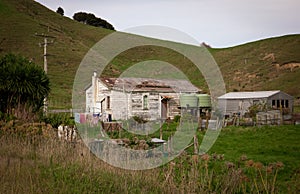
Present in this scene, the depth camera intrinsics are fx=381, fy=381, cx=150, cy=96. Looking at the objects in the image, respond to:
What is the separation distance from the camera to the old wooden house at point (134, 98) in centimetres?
2790

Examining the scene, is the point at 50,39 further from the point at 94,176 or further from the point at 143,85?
the point at 94,176

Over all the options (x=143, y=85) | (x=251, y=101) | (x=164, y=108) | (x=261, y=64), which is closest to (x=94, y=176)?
(x=143, y=85)

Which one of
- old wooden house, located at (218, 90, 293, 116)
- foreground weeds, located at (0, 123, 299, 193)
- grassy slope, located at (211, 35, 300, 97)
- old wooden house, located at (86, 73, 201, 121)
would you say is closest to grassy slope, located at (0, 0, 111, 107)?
old wooden house, located at (86, 73, 201, 121)

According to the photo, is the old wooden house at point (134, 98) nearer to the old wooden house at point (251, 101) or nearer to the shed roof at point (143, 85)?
the shed roof at point (143, 85)

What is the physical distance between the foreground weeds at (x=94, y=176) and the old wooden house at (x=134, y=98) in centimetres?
1890

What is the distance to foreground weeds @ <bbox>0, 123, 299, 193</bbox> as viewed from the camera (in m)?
5.57

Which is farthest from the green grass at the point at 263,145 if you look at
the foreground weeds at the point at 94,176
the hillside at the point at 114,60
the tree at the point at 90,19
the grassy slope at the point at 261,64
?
the tree at the point at 90,19

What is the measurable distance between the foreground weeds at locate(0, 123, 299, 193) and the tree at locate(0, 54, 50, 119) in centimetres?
615

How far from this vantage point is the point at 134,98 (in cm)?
2797

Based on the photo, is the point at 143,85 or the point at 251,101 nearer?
the point at 143,85

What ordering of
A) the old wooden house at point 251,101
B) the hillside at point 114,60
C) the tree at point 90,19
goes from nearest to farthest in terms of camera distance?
1. the old wooden house at point 251,101
2. the hillside at point 114,60
3. the tree at point 90,19

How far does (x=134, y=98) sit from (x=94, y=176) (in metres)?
21.7

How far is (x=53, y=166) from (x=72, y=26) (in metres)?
87.5

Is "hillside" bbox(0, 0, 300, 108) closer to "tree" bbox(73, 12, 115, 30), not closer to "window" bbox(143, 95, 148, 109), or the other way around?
"window" bbox(143, 95, 148, 109)
